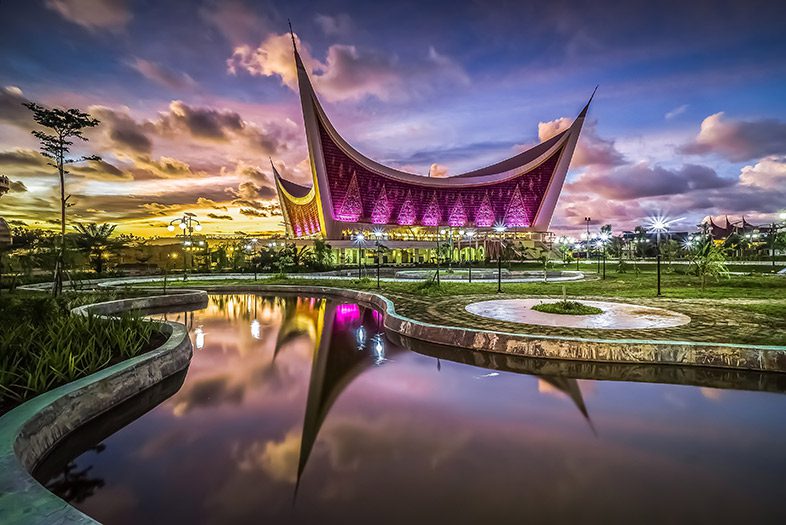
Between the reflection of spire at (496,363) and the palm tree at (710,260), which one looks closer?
the reflection of spire at (496,363)

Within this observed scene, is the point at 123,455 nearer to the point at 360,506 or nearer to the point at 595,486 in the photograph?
the point at 360,506

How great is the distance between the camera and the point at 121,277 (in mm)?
27375

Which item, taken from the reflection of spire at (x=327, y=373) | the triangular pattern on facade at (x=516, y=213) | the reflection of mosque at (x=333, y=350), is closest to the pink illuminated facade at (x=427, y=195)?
the triangular pattern on facade at (x=516, y=213)

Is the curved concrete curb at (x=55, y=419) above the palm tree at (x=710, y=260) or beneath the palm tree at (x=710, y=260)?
beneath

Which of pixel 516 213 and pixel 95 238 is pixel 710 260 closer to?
pixel 95 238

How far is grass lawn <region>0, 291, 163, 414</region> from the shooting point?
479cm

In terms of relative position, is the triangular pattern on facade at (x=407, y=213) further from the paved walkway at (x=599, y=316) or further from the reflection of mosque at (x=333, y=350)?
the paved walkway at (x=599, y=316)

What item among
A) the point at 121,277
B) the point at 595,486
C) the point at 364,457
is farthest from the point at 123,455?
the point at 121,277

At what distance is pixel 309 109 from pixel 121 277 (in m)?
26.9

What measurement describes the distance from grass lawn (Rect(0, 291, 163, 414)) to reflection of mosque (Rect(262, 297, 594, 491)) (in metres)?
2.97

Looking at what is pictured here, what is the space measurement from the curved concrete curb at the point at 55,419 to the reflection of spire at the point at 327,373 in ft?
5.87

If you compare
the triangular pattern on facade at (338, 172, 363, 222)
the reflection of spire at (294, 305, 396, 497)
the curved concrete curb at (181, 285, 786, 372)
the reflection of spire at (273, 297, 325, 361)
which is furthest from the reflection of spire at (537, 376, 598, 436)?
the triangular pattern on facade at (338, 172, 363, 222)

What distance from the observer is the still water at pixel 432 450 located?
3291 mm

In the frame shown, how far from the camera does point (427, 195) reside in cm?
6381
